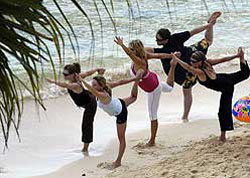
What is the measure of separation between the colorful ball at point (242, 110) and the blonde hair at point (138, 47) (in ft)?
4.81

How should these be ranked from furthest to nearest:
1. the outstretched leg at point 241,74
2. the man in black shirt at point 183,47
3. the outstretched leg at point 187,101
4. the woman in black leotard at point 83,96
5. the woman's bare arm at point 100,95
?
the outstretched leg at point 187,101 → the man in black shirt at point 183,47 → the woman in black leotard at point 83,96 → the outstretched leg at point 241,74 → the woman's bare arm at point 100,95

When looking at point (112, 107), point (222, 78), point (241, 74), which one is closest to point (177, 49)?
point (222, 78)

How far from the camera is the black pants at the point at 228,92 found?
22.3 feet

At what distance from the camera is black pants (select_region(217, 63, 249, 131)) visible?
679 centimetres

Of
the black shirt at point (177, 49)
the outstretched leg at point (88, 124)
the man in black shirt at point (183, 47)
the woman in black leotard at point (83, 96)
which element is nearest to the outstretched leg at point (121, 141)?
the woman in black leotard at point (83, 96)

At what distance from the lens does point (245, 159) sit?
5711mm

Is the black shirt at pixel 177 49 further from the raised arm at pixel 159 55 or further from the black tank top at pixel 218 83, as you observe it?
the black tank top at pixel 218 83

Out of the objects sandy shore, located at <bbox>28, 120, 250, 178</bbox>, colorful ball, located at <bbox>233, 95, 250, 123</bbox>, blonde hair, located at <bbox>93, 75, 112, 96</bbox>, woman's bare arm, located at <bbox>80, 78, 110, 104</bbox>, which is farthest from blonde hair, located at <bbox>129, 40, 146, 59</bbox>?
colorful ball, located at <bbox>233, 95, 250, 123</bbox>

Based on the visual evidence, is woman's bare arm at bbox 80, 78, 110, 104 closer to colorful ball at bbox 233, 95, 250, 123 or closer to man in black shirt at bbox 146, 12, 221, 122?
man in black shirt at bbox 146, 12, 221, 122

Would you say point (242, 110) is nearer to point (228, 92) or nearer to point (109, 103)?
point (228, 92)

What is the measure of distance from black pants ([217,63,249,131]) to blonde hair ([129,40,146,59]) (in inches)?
35.8

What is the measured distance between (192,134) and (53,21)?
6.97m

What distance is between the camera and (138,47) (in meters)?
7.02

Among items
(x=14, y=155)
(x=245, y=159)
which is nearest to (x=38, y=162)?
(x=14, y=155)
